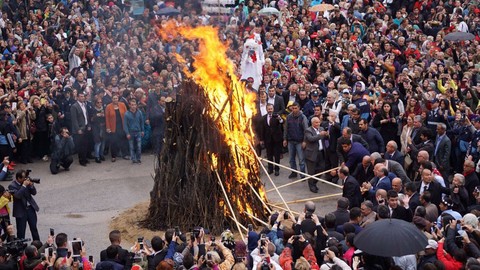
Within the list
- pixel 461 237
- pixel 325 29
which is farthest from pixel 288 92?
pixel 461 237

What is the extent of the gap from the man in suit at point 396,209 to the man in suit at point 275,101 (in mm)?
6900

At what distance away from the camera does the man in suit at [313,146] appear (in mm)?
18078

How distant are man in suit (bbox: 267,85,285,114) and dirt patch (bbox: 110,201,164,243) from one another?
4.04m

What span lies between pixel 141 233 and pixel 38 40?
12238 millimetres

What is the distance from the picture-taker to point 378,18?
90.3 feet

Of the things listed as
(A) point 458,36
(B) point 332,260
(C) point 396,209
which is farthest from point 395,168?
(A) point 458,36

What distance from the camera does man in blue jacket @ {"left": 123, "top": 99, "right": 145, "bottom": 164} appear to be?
20406 mm

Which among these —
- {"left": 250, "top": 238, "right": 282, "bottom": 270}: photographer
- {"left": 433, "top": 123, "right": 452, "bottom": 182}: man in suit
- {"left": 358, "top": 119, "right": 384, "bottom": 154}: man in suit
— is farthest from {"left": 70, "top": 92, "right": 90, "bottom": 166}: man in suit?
{"left": 250, "top": 238, "right": 282, "bottom": 270}: photographer

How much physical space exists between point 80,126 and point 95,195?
2.70 metres

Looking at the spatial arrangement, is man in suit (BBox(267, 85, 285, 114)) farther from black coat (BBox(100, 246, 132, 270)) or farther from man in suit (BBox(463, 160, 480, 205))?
black coat (BBox(100, 246, 132, 270))

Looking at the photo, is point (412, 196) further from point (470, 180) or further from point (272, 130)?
point (272, 130)

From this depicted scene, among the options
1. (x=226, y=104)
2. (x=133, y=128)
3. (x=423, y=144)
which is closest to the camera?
(x=226, y=104)

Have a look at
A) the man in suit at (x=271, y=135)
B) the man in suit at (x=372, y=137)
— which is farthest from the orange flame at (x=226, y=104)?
the man in suit at (x=271, y=135)

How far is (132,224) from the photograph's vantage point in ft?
52.5
